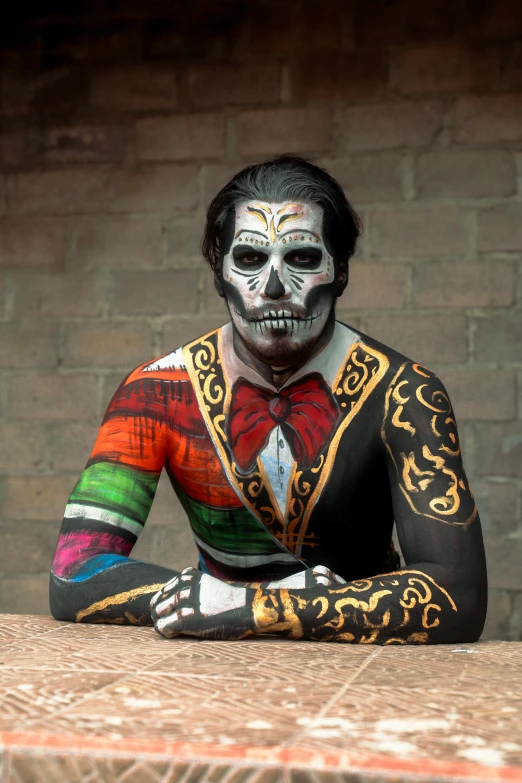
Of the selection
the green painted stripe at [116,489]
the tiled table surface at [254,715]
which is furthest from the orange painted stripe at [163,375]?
the tiled table surface at [254,715]

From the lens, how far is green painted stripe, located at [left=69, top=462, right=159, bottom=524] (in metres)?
2.43

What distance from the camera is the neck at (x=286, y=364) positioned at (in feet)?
8.14

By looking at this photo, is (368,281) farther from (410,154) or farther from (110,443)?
(110,443)

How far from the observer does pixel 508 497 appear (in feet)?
14.0

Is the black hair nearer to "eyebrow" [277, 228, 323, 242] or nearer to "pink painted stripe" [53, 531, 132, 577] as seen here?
"eyebrow" [277, 228, 323, 242]

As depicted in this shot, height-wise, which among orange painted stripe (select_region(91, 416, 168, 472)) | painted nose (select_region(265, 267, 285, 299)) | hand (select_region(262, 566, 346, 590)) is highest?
painted nose (select_region(265, 267, 285, 299))

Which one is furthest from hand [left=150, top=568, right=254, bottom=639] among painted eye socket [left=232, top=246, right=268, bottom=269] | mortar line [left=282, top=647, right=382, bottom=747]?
painted eye socket [left=232, top=246, right=268, bottom=269]

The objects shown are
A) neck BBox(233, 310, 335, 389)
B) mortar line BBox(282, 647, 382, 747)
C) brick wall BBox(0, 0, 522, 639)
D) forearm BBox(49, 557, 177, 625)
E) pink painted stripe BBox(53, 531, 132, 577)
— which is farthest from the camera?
brick wall BBox(0, 0, 522, 639)

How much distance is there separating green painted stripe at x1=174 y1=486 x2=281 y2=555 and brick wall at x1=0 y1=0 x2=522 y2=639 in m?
1.95

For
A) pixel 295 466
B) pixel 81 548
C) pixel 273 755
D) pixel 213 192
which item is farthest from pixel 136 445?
pixel 213 192

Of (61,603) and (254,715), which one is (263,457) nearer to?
(61,603)

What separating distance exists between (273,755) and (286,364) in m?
1.40

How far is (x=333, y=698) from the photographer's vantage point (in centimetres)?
142

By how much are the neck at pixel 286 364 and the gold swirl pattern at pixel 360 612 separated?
59cm
